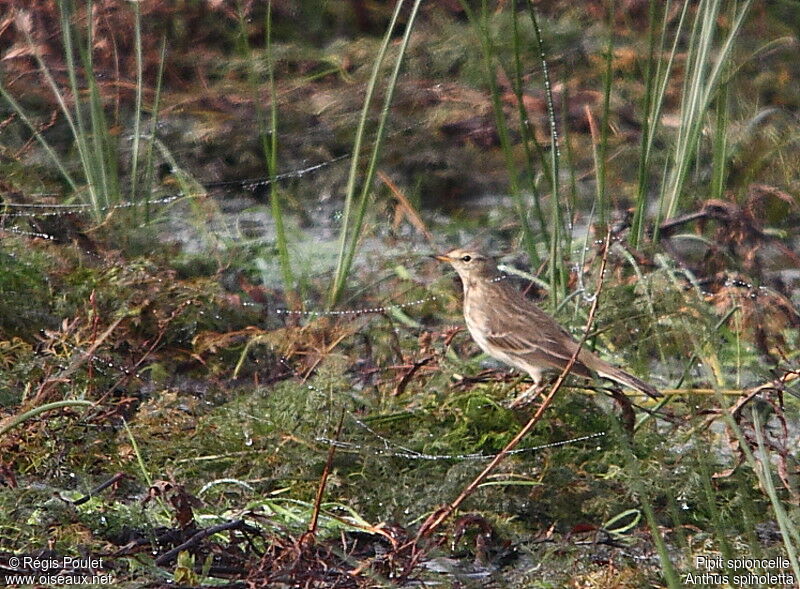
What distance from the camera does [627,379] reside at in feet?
14.1

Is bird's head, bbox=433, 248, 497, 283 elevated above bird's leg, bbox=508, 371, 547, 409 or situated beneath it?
situated beneath

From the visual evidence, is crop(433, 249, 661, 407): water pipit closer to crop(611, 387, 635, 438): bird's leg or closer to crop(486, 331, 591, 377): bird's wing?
crop(486, 331, 591, 377): bird's wing

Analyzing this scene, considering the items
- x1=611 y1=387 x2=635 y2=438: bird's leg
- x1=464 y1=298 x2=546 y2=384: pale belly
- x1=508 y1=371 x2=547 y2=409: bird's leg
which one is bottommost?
x1=464 y1=298 x2=546 y2=384: pale belly

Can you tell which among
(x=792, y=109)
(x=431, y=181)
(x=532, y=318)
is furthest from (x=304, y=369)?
(x=792, y=109)

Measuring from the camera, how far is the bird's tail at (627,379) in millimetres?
4148

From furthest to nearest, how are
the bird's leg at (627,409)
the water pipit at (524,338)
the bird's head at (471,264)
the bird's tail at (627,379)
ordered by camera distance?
the bird's head at (471,264)
the water pipit at (524,338)
the bird's tail at (627,379)
the bird's leg at (627,409)

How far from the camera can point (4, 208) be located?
5.29 m

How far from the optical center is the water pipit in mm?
4402

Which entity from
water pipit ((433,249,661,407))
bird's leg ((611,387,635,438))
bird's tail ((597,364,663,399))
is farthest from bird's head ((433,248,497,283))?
bird's leg ((611,387,635,438))

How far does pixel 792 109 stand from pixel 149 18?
3584 mm

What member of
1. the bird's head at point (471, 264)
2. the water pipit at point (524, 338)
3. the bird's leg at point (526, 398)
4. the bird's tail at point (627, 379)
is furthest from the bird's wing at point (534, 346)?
the bird's head at point (471, 264)

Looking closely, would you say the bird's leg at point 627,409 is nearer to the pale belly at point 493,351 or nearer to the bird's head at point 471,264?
the pale belly at point 493,351

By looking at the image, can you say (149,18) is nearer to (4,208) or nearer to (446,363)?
(4,208)

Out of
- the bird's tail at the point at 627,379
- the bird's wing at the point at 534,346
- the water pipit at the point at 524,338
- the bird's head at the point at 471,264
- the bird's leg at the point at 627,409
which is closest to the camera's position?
the bird's leg at the point at 627,409
